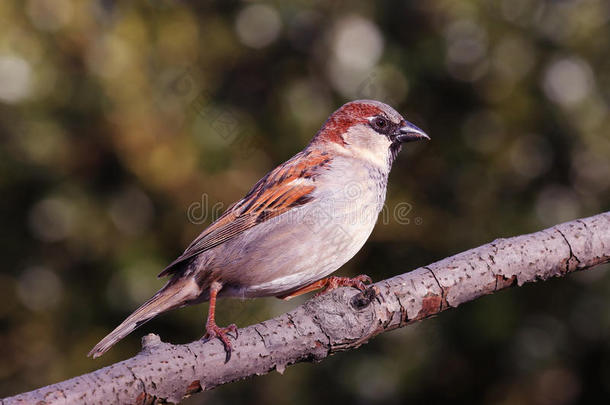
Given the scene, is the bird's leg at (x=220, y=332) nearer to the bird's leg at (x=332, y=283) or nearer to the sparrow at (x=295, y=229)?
the sparrow at (x=295, y=229)

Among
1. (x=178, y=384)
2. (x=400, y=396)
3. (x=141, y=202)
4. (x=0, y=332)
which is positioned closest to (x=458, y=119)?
(x=400, y=396)

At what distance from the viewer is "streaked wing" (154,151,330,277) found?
3078 millimetres

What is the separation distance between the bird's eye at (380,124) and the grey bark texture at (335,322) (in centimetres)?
115

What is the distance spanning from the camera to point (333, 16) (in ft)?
12.3

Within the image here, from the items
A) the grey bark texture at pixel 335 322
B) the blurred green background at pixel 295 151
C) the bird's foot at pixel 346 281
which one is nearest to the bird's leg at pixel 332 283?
the bird's foot at pixel 346 281

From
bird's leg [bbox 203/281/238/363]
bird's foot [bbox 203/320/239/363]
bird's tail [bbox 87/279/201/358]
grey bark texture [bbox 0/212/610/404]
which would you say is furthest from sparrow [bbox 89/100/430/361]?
grey bark texture [bbox 0/212/610/404]

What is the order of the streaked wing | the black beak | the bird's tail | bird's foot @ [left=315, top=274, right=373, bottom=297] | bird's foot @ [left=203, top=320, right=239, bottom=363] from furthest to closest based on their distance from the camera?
the black beak, the streaked wing, bird's foot @ [left=315, top=274, right=373, bottom=297], the bird's tail, bird's foot @ [left=203, top=320, right=239, bottom=363]

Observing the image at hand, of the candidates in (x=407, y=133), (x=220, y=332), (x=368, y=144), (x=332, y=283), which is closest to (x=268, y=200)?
(x=332, y=283)

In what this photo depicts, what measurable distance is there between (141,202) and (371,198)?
3.89ft

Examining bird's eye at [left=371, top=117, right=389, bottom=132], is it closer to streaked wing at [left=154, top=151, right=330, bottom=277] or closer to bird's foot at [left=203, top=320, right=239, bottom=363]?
streaked wing at [left=154, top=151, right=330, bottom=277]

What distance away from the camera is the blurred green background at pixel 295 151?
135 inches

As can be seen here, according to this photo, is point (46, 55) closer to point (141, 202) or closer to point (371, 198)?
point (141, 202)

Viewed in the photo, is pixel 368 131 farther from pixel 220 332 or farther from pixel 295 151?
pixel 220 332

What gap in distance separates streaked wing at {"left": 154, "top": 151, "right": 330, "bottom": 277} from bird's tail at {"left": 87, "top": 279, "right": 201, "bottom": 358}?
85 millimetres
